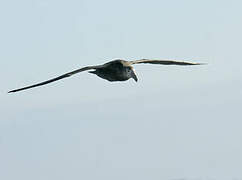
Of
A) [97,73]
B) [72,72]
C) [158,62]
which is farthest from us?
[158,62]

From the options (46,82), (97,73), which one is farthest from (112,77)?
(46,82)

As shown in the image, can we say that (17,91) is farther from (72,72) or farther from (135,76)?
(135,76)

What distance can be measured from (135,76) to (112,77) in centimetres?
148

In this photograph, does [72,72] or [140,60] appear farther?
[140,60]

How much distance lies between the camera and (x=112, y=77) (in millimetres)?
43906

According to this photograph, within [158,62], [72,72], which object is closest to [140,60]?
[158,62]

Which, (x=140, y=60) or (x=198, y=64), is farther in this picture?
(x=198, y=64)

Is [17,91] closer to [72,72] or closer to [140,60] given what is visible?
[72,72]

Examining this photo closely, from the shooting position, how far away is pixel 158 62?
1932 inches

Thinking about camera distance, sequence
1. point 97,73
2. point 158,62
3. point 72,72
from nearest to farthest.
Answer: point 72,72
point 97,73
point 158,62

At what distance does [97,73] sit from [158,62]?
20.0 ft

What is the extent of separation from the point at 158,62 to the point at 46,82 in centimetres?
1002

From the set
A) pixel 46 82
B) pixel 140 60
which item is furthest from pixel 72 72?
pixel 140 60

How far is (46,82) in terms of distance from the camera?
4203cm
